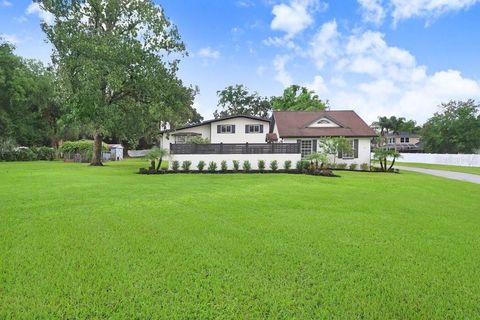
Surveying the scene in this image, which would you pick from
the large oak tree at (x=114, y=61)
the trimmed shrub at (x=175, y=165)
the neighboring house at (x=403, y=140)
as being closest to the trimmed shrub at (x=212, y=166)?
the trimmed shrub at (x=175, y=165)

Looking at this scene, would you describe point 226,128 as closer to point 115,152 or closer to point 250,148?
point 250,148

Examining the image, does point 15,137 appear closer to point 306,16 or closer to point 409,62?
point 306,16

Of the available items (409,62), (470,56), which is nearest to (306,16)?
(409,62)

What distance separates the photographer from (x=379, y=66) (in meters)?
20.9

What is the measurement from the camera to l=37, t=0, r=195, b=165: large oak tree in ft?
64.3

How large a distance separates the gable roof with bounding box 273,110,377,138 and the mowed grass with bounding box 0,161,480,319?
1708 centimetres

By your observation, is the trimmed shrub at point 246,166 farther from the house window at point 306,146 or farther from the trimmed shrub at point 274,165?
the house window at point 306,146

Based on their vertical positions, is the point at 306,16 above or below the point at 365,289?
above

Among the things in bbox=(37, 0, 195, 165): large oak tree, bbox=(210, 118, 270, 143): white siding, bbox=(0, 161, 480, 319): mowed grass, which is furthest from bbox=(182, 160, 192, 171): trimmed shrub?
bbox=(0, 161, 480, 319): mowed grass

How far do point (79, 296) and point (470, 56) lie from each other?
2415cm

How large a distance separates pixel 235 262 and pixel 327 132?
71.6 ft

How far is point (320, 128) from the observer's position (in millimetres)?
24828

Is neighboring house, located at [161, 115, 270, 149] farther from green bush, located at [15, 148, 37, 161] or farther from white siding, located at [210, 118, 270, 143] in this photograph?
green bush, located at [15, 148, 37, 161]

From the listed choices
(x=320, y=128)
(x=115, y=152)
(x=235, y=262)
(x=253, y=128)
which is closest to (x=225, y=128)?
(x=253, y=128)
